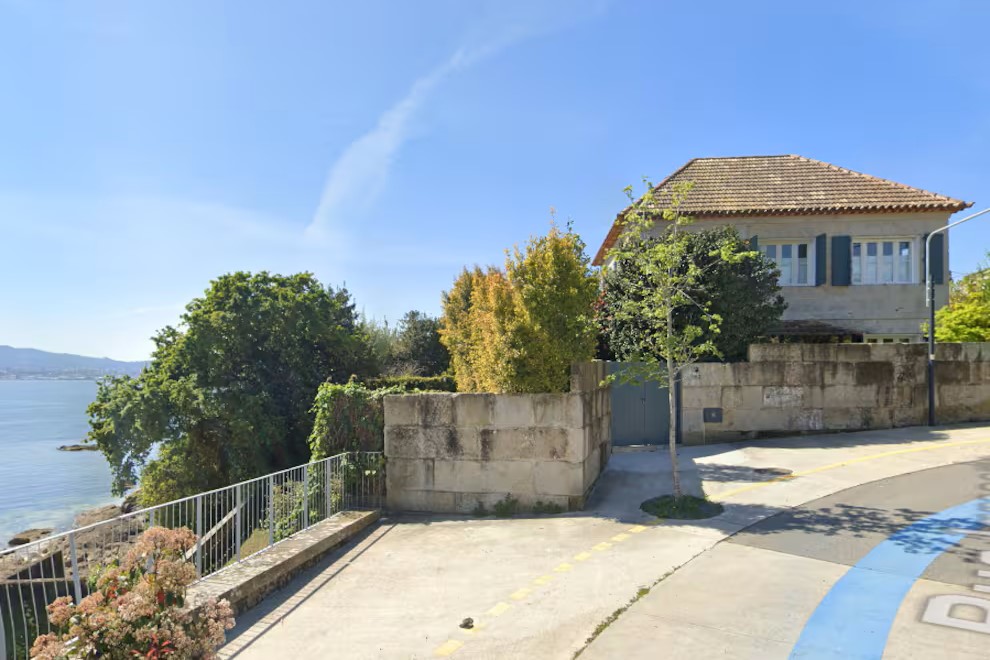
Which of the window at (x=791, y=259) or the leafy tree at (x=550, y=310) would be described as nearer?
the leafy tree at (x=550, y=310)

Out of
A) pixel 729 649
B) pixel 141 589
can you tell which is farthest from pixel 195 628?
pixel 729 649

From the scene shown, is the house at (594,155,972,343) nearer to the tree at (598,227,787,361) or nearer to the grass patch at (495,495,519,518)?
the tree at (598,227,787,361)

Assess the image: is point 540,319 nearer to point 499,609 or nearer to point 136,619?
point 499,609

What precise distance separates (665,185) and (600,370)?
1156cm

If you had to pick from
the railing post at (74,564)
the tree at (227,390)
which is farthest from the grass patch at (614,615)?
the tree at (227,390)

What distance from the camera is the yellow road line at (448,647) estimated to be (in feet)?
16.2

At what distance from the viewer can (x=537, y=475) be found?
31.0ft

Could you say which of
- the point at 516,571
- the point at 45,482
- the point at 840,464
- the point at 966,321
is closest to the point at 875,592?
the point at 516,571

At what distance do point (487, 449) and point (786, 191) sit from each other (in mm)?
16160

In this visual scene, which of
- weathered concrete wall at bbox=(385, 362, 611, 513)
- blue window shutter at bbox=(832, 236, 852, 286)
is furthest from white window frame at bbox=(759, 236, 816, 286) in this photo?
weathered concrete wall at bbox=(385, 362, 611, 513)

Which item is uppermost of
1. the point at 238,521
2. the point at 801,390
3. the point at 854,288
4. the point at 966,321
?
the point at 854,288

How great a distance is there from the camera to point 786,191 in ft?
65.5

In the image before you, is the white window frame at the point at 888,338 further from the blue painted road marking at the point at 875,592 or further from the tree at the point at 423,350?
the tree at the point at 423,350

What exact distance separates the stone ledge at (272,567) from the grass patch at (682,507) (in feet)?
15.2
